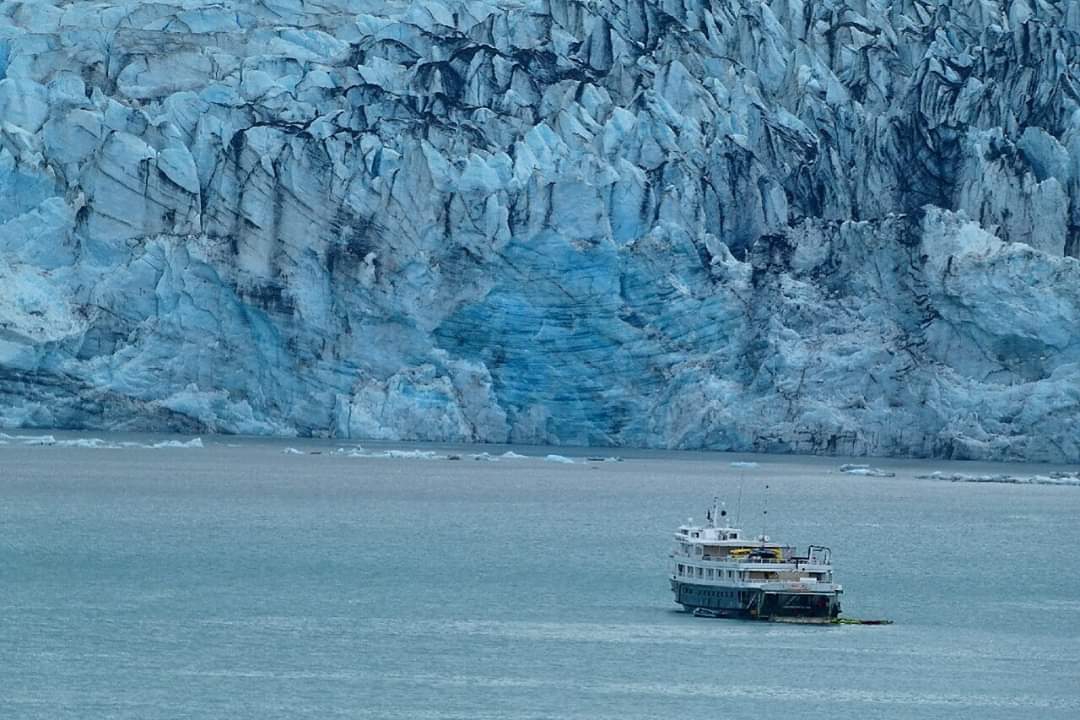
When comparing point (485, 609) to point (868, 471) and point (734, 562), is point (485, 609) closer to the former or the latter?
point (734, 562)

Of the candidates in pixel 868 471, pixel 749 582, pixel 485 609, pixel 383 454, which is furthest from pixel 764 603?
pixel 383 454

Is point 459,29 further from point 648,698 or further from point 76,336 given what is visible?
point 648,698

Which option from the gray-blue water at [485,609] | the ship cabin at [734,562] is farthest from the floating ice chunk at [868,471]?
the ship cabin at [734,562]

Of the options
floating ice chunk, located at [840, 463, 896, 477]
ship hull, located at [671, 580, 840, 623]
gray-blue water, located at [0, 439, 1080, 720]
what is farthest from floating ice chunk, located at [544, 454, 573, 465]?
ship hull, located at [671, 580, 840, 623]

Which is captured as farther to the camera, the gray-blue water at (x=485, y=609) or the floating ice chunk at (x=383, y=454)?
the floating ice chunk at (x=383, y=454)

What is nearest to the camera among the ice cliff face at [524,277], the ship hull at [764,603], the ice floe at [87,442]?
the ship hull at [764,603]

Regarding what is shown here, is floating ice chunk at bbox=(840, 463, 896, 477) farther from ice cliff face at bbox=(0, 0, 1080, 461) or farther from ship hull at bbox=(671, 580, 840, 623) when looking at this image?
ship hull at bbox=(671, 580, 840, 623)

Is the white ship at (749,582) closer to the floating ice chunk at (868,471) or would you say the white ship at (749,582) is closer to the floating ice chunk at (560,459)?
the floating ice chunk at (868,471)
